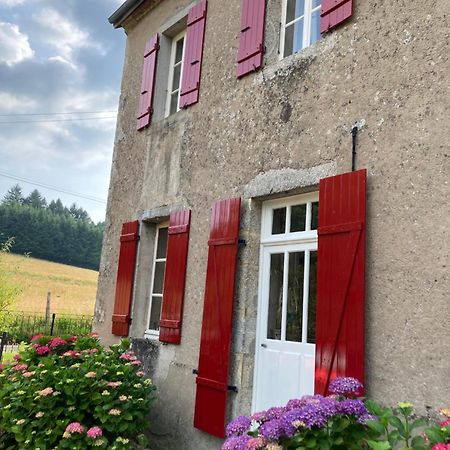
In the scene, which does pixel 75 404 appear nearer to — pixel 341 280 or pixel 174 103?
pixel 341 280

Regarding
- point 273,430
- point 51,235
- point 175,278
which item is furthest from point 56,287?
point 273,430

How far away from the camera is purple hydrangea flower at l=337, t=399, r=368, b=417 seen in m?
2.24

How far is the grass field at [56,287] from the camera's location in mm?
23688

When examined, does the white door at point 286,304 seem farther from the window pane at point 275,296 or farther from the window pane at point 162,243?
the window pane at point 162,243

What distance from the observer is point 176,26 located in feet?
20.7

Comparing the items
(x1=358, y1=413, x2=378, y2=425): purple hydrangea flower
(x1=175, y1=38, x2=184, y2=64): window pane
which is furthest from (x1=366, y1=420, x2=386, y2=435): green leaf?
(x1=175, y1=38, x2=184, y2=64): window pane

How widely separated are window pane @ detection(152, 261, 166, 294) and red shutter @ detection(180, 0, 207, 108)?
6.54 feet

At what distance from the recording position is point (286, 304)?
4.03 m

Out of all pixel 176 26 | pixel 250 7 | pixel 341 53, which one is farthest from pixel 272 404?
pixel 176 26

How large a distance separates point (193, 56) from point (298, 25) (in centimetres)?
156

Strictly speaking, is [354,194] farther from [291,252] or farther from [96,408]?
[96,408]

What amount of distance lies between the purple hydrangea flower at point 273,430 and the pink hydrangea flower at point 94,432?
78.6 inches

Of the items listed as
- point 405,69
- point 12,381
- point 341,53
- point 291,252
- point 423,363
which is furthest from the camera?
point 12,381

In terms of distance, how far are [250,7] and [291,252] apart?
2.59 meters
